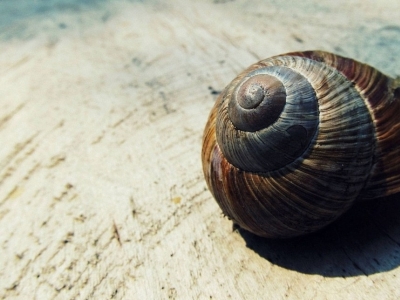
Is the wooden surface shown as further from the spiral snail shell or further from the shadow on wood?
the spiral snail shell

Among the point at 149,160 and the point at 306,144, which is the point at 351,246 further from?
the point at 149,160

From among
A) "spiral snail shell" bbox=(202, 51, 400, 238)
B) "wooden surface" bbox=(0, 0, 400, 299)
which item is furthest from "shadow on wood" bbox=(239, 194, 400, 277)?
"spiral snail shell" bbox=(202, 51, 400, 238)

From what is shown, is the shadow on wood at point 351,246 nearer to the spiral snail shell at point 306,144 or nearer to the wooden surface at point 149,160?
the wooden surface at point 149,160

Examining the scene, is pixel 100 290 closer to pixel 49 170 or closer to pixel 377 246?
pixel 49 170

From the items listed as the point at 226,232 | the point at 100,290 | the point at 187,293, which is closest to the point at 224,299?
the point at 187,293

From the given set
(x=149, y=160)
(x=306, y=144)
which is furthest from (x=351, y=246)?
(x=149, y=160)

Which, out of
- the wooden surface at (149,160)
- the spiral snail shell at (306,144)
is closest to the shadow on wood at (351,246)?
the wooden surface at (149,160)

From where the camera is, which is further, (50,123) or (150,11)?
(150,11)
